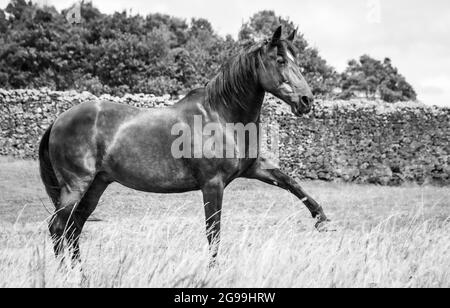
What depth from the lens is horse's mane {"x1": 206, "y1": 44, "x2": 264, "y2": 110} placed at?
16.6 feet

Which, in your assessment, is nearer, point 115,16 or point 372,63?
point 115,16

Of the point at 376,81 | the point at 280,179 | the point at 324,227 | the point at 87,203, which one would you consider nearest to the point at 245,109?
the point at 280,179

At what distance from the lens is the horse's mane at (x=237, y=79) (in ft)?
16.6

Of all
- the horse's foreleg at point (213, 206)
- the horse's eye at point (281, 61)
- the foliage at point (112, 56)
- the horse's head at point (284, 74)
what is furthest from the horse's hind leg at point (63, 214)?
the foliage at point (112, 56)

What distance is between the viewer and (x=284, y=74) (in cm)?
491

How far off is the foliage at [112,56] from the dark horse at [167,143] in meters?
25.2

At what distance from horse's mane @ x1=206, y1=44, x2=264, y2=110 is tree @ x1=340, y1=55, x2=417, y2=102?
49.2 m

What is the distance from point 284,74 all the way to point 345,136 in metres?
14.4

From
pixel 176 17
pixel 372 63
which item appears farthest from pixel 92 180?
pixel 372 63

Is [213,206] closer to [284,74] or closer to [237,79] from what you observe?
[237,79]

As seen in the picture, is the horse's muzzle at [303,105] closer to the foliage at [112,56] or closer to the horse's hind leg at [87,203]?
the horse's hind leg at [87,203]
